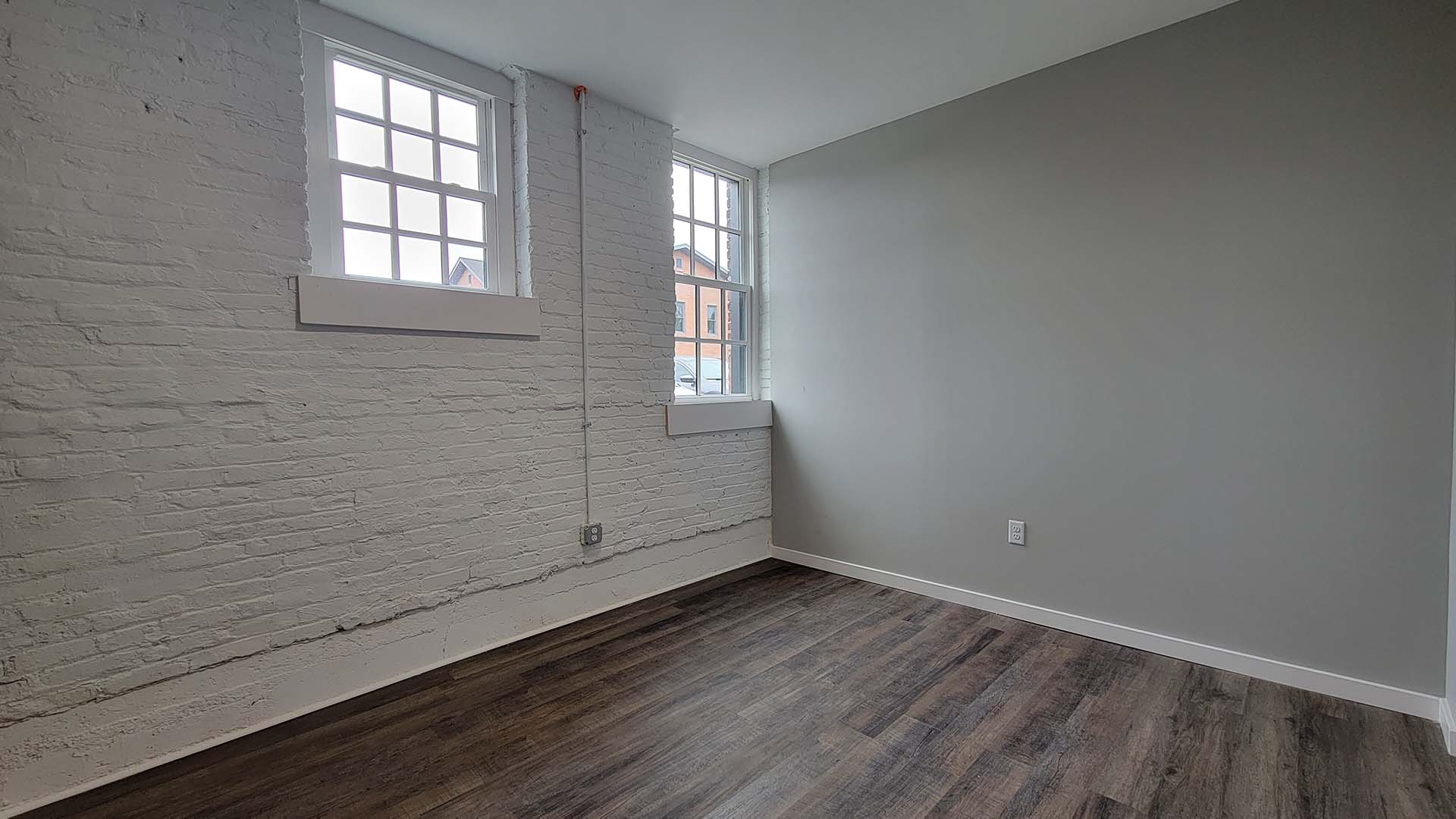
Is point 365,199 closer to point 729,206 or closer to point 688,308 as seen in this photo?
point 688,308

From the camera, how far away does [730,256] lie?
4.21 meters

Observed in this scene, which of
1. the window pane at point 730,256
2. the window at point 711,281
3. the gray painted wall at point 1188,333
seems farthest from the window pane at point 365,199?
the gray painted wall at point 1188,333

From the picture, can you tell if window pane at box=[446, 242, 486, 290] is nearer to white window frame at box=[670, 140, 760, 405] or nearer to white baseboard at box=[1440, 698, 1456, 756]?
white window frame at box=[670, 140, 760, 405]

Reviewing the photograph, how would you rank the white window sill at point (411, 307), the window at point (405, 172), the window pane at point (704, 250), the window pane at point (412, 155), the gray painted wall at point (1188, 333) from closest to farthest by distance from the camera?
the gray painted wall at point (1188, 333) < the white window sill at point (411, 307) < the window at point (405, 172) < the window pane at point (412, 155) < the window pane at point (704, 250)

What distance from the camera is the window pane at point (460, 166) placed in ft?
9.19

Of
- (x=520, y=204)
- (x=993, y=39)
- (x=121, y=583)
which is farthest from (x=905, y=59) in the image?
(x=121, y=583)

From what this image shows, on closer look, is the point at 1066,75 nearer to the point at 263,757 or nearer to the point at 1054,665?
the point at 1054,665

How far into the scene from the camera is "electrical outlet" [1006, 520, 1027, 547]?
122 inches

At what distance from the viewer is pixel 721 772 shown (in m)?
1.91

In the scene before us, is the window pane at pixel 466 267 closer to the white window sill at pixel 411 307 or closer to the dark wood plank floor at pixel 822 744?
the white window sill at pixel 411 307

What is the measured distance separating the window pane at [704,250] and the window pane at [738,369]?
520 millimetres

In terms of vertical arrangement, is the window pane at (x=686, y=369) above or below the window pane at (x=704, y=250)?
below

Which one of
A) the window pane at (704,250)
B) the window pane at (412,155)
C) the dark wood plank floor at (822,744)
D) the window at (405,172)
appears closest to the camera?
the dark wood plank floor at (822,744)

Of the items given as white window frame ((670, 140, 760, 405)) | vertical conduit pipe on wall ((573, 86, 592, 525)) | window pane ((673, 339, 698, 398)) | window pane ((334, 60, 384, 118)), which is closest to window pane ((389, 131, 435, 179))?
window pane ((334, 60, 384, 118))
